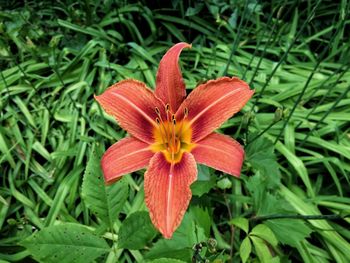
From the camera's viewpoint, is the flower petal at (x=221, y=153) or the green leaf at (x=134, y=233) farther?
the green leaf at (x=134, y=233)

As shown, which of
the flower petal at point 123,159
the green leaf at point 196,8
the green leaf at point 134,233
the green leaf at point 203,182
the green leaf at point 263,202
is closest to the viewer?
the flower petal at point 123,159

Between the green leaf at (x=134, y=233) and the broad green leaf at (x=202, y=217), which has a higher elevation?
the green leaf at (x=134, y=233)

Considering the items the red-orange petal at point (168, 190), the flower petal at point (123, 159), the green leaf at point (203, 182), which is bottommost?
the green leaf at point (203, 182)

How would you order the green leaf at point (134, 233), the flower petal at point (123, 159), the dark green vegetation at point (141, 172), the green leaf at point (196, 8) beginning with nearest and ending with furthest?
the flower petal at point (123, 159), the green leaf at point (134, 233), the dark green vegetation at point (141, 172), the green leaf at point (196, 8)

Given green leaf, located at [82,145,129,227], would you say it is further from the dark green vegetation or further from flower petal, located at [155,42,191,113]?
flower petal, located at [155,42,191,113]

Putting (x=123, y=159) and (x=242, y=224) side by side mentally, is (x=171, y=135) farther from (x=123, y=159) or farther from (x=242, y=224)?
(x=242, y=224)

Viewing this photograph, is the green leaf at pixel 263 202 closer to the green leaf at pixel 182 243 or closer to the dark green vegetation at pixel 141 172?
the dark green vegetation at pixel 141 172

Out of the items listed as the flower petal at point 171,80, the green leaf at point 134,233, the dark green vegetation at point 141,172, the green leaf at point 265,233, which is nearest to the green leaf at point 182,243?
the dark green vegetation at point 141,172
